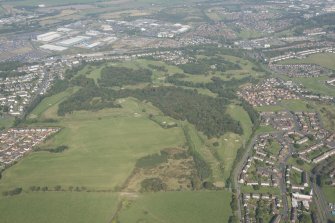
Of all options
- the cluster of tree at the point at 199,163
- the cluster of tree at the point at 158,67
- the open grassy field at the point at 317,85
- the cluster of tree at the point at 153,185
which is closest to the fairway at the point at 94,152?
the cluster of tree at the point at 199,163

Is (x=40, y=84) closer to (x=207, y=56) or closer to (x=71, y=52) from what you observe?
(x=71, y=52)

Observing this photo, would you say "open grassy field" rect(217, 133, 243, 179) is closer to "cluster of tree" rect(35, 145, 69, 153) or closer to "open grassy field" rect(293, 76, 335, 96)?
"cluster of tree" rect(35, 145, 69, 153)

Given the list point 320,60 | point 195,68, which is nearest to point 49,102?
point 195,68

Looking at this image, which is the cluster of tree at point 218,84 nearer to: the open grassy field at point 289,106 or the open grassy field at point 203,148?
the open grassy field at point 289,106

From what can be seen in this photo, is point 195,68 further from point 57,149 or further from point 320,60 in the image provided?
point 57,149

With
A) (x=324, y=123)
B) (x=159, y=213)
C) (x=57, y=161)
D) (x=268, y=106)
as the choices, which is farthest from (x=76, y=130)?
(x=324, y=123)

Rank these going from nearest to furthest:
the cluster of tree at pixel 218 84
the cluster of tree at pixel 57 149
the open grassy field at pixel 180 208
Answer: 1. the open grassy field at pixel 180 208
2. the cluster of tree at pixel 57 149
3. the cluster of tree at pixel 218 84
